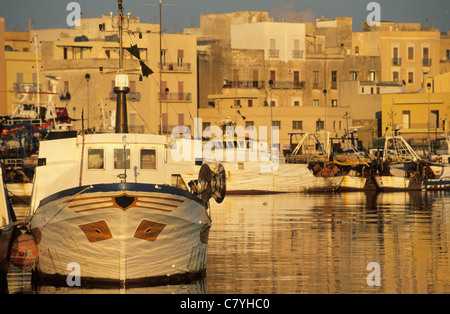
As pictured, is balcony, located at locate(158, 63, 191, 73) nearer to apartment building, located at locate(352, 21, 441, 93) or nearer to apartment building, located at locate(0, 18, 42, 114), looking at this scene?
apartment building, located at locate(0, 18, 42, 114)

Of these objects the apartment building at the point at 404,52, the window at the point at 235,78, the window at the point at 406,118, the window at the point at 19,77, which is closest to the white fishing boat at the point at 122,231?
the window at the point at 406,118

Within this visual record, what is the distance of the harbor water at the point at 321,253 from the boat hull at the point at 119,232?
44 centimetres

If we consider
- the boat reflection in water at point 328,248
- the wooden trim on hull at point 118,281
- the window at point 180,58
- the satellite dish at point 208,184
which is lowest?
the boat reflection in water at point 328,248

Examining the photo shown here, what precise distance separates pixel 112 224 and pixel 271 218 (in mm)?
17436

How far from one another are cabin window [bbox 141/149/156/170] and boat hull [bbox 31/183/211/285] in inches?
99.9

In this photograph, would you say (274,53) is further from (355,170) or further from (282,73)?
(355,170)

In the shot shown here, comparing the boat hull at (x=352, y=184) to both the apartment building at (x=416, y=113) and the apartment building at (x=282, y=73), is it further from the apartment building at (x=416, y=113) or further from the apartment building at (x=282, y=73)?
the apartment building at (x=416, y=113)

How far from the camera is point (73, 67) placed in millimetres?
80562

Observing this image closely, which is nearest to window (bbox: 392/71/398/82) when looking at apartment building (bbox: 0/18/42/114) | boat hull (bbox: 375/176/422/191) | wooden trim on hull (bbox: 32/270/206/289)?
apartment building (bbox: 0/18/42/114)

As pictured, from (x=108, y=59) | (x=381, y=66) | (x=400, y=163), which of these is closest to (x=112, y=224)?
(x=400, y=163)

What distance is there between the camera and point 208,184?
21141mm

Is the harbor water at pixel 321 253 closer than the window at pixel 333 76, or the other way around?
the harbor water at pixel 321 253

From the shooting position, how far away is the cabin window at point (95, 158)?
70.4 feet

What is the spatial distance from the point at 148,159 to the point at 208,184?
1687mm
